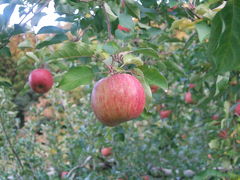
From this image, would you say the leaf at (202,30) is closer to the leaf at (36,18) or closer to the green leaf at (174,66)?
the green leaf at (174,66)

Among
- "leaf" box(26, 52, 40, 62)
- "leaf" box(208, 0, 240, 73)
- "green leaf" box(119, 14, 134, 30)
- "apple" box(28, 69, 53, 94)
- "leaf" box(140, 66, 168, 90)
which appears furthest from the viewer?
"apple" box(28, 69, 53, 94)

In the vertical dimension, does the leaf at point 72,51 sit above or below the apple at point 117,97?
above

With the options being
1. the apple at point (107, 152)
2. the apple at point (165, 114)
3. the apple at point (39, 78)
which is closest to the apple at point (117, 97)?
the apple at point (39, 78)

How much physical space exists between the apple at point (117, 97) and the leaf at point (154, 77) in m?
0.08

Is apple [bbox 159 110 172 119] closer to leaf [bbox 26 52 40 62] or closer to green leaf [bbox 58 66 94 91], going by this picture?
leaf [bbox 26 52 40 62]

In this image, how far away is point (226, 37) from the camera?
2.98 ft

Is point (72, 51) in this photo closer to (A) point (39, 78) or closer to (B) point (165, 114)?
(A) point (39, 78)

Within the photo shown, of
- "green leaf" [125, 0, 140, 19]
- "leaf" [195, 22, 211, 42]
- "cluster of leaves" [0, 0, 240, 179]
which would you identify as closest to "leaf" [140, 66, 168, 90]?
"cluster of leaves" [0, 0, 240, 179]

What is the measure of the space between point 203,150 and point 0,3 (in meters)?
2.09

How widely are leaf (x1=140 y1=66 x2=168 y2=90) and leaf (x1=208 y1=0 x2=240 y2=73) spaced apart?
192mm

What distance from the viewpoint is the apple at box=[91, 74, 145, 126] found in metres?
1.03

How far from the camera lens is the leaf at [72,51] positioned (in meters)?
1.00

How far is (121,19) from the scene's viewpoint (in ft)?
4.14

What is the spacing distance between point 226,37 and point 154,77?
0.28 meters
